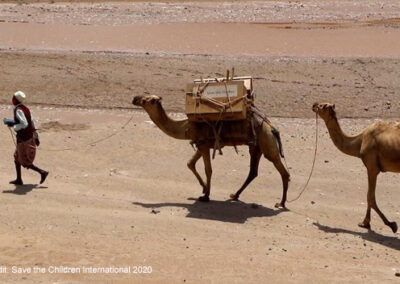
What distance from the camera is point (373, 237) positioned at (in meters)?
12.3

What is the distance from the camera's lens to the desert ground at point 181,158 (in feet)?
35.3

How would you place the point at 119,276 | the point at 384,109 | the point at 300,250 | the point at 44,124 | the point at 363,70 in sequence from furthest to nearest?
the point at 363,70 < the point at 384,109 < the point at 44,124 < the point at 300,250 < the point at 119,276

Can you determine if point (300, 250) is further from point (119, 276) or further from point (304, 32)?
point (304, 32)

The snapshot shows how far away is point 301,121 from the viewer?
66.4ft

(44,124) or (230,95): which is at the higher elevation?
(230,95)

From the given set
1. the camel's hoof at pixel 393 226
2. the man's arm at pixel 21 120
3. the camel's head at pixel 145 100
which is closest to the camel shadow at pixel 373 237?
the camel's hoof at pixel 393 226

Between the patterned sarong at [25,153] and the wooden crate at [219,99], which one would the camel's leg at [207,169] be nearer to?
the wooden crate at [219,99]

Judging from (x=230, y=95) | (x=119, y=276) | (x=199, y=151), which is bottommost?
(x=119, y=276)

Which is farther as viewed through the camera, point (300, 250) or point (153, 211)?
point (153, 211)

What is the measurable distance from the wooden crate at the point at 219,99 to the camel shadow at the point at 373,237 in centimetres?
201

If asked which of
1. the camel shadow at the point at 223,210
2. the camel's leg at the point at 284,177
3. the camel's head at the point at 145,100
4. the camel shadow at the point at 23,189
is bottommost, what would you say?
the camel shadow at the point at 223,210

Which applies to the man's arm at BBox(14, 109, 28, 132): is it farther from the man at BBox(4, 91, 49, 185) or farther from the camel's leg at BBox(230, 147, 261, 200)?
the camel's leg at BBox(230, 147, 261, 200)

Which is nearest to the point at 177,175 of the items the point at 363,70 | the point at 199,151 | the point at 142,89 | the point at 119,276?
the point at 199,151

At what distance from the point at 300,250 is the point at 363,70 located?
14.1 metres
